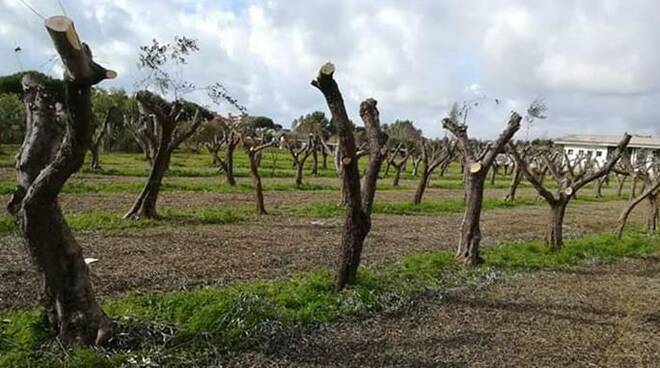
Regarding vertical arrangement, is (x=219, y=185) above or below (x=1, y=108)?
below

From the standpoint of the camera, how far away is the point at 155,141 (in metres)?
16.2

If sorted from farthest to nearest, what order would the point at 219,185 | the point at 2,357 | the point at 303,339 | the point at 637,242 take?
the point at 219,185 < the point at 637,242 < the point at 303,339 < the point at 2,357

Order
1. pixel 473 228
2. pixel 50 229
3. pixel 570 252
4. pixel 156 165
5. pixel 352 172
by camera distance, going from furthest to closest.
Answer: pixel 156 165 < pixel 570 252 < pixel 473 228 < pixel 352 172 < pixel 50 229

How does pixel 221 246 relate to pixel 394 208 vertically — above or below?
below

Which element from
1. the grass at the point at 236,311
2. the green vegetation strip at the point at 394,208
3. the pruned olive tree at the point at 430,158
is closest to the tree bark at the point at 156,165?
the green vegetation strip at the point at 394,208

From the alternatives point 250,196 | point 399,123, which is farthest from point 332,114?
point 399,123

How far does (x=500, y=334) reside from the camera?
668 centimetres

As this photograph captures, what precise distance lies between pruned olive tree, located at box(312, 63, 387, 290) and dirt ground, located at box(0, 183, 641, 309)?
165 centimetres

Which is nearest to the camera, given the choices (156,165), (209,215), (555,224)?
(555,224)

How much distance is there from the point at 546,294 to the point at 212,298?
17.2 ft

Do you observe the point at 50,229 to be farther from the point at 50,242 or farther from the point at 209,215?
the point at 209,215

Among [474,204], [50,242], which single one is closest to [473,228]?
[474,204]

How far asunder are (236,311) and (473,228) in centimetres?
571

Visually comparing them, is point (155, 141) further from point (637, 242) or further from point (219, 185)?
point (637, 242)
